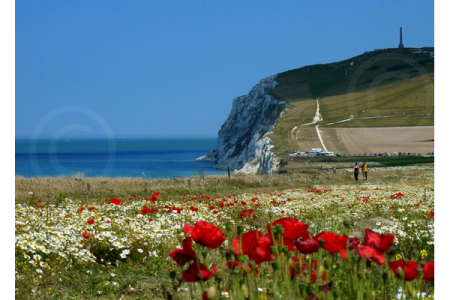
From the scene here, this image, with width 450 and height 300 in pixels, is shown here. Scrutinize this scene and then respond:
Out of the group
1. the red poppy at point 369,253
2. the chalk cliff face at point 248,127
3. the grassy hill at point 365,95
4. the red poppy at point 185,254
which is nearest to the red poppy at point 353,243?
the red poppy at point 369,253

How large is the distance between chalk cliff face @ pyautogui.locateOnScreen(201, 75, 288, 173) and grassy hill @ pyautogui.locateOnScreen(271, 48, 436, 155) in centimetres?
402

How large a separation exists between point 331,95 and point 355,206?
156413 mm

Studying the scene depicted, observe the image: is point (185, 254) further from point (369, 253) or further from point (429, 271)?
point (429, 271)

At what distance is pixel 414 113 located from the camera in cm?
11581

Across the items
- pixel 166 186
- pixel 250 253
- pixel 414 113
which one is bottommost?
pixel 166 186

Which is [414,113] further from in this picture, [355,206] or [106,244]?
[106,244]

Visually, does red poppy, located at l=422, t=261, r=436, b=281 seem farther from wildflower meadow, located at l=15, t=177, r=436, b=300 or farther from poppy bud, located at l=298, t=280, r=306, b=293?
poppy bud, located at l=298, t=280, r=306, b=293

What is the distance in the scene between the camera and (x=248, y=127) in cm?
14088

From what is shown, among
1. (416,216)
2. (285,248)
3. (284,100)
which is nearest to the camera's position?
Answer: (285,248)

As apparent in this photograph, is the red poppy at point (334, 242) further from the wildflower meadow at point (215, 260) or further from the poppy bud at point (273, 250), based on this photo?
the poppy bud at point (273, 250)

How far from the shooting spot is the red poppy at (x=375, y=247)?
8.61ft

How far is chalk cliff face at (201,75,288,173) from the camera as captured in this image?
10694 centimetres
